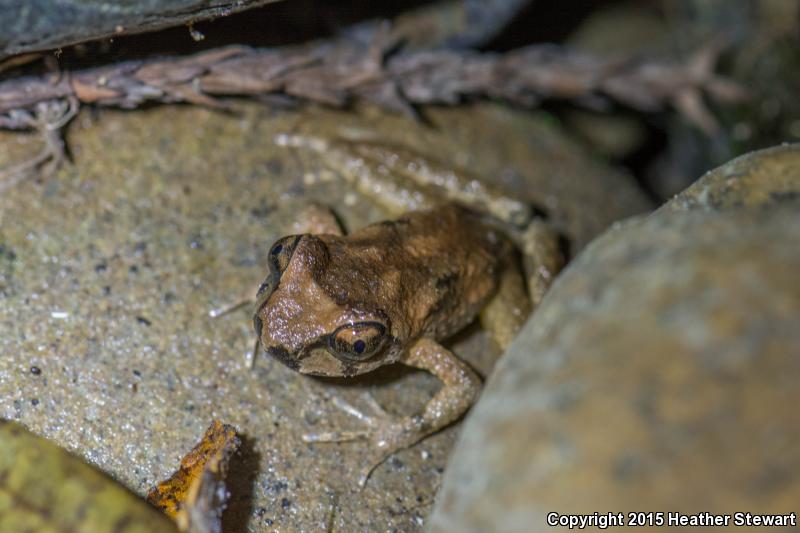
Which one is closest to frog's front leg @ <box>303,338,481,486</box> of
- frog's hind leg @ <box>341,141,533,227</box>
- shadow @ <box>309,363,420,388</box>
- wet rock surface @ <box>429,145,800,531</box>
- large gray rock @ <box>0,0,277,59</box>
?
shadow @ <box>309,363,420,388</box>

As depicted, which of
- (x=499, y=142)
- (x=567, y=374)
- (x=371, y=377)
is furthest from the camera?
(x=499, y=142)

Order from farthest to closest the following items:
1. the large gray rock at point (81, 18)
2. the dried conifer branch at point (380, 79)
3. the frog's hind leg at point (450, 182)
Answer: the frog's hind leg at point (450, 182)
the dried conifer branch at point (380, 79)
the large gray rock at point (81, 18)

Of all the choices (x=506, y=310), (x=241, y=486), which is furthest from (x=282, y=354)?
(x=506, y=310)

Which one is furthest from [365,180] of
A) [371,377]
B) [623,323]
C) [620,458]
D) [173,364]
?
[620,458]

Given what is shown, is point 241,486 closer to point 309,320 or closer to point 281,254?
point 309,320

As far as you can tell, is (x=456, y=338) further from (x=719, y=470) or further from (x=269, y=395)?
(x=719, y=470)

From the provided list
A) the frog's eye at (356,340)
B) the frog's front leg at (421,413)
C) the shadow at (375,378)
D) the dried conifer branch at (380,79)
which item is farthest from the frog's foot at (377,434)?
the dried conifer branch at (380,79)

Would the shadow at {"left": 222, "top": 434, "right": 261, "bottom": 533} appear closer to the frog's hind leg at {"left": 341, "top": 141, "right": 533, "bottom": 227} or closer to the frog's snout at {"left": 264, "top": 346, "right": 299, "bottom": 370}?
the frog's snout at {"left": 264, "top": 346, "right": 299, "bottom": 370}

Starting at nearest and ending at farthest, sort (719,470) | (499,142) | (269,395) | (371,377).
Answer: (719,470)
(269,395)
(371,377)
(499,142)

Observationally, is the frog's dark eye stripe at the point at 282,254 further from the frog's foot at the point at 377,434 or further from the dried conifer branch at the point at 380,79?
the dried conifer branch at the point at 380,79
